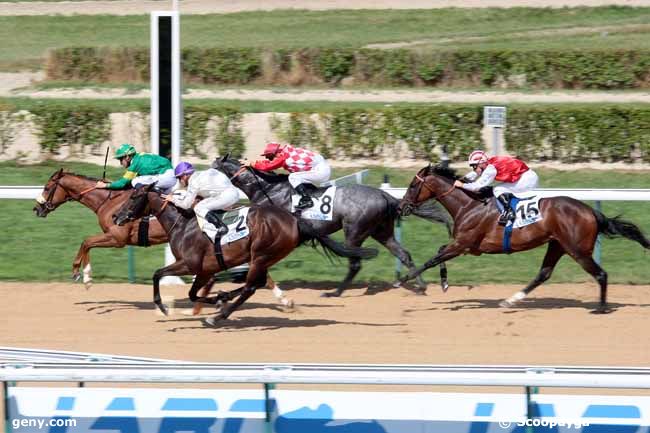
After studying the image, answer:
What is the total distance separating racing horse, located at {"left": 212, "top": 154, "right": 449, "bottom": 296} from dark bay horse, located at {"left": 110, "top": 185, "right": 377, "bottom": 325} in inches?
45.9

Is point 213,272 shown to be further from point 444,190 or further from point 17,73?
point 17,73

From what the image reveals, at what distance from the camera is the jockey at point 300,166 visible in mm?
11219

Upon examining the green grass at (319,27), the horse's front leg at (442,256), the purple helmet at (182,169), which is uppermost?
the green grass at (319,27)

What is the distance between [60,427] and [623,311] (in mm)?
5965

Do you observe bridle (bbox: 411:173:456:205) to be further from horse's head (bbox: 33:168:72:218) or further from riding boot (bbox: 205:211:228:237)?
horse's head (bbox: 33:168:72:218)

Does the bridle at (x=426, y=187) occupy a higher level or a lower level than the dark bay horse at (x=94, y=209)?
higher

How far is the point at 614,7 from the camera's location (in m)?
30.5

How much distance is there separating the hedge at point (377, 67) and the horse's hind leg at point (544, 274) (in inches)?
471

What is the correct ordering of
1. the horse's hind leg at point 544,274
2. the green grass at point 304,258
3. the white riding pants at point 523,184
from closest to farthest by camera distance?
1. the horse's hind leg at point 544,274
2. the white riding pants at point 523,184
3. the green grass at point 304,258

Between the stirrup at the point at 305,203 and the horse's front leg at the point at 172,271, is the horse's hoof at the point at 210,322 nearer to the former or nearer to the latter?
the horse's front leg at the point at 172,271

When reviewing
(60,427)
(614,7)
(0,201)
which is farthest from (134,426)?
(614,7)

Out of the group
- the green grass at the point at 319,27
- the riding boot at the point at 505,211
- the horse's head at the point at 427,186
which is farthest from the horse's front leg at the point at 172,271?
the green grass at the point at 319,27

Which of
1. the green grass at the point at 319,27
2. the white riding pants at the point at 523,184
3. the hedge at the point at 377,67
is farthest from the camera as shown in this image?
the green grass at the point at 319,27

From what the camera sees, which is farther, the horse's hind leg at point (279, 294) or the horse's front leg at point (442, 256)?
the horse's front leg at point (442, 256)
